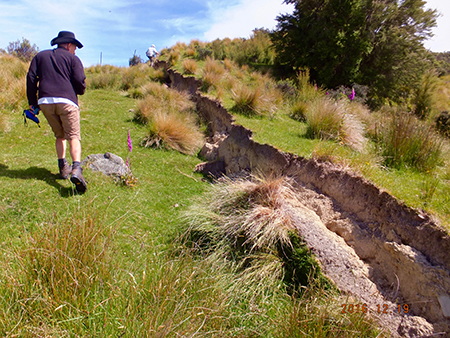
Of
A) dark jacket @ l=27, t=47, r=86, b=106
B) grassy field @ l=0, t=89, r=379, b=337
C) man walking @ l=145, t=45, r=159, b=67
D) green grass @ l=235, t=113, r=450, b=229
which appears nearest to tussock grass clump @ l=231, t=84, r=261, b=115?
green grass @ l=235, t=113, r=450, b=229

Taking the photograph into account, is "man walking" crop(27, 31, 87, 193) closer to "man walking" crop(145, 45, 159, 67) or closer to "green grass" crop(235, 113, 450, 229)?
"green grass" crop(235, 113, 450, 229)

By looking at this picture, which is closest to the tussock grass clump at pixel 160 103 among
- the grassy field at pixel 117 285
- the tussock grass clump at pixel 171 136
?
the tussock grass clump at pixel 171 136

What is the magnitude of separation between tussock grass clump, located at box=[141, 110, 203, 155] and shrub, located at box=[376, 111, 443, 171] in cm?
517

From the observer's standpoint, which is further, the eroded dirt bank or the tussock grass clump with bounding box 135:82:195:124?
the tussock grass clump with bounding box 135:82:195:124

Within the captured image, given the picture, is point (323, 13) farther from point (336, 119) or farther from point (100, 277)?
point (100, 277)

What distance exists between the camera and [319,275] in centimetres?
330

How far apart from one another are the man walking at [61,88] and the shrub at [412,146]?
5.27m

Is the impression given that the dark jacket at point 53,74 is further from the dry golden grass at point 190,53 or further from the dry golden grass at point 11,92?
the dry golden grass at point 190,53

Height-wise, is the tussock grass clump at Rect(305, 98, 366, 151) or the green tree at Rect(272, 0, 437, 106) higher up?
the green tree at Rect(272, 0, 437, 106)

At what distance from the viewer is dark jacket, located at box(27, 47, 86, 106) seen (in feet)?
13.4

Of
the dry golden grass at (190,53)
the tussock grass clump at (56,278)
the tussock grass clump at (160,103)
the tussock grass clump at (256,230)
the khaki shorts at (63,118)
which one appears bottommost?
the tussock grass clump at (256,230)

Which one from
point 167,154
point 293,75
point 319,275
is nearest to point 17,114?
point 167,154

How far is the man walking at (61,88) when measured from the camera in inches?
160

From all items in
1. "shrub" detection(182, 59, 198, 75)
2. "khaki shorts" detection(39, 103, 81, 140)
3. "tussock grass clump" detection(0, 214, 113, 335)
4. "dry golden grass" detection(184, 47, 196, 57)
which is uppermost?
"dry golden grass" detection(184, 47, 196, 57)
